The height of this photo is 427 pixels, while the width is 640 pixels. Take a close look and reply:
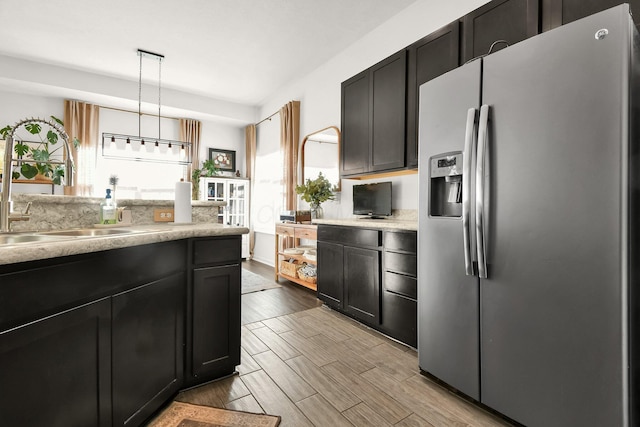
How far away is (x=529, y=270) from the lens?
143cm

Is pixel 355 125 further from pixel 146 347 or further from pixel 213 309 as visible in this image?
pixel 146 347

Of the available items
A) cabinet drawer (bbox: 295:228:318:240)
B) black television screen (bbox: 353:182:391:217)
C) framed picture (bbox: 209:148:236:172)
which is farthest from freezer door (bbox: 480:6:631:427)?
framed picture (bbox: 209:148:236:172)

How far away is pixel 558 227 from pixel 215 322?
181 centimetres

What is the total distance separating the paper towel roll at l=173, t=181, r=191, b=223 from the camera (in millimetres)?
2195

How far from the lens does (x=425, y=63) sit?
2.60m

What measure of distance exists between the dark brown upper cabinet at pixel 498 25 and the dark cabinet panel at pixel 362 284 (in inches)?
67.2

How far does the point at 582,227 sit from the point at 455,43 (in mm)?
1733

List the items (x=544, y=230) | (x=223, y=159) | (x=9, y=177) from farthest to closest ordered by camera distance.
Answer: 1. (x=223, y=159)
2. (x=9, y=177)
3. (x=544, y=230)

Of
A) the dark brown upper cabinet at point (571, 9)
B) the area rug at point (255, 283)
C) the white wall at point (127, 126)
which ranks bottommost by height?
the area rug at point (255, 283)

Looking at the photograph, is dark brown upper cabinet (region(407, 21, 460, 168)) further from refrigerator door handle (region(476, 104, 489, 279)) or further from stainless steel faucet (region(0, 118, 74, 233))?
stainless steel faucet (region(0, 118, 74, 233))

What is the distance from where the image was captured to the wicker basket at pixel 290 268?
13.5 feet

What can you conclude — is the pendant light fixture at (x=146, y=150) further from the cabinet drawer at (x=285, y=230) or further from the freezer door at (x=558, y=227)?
the freezer door at (x=558, y=227)

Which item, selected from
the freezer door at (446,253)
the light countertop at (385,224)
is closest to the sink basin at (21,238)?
the freezer door at (446,253)

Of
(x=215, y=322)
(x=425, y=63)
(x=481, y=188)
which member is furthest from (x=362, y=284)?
(x=425, y=63)
